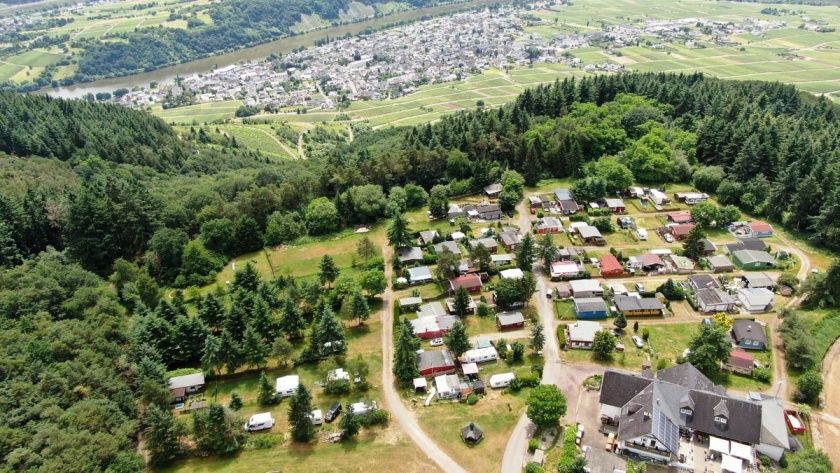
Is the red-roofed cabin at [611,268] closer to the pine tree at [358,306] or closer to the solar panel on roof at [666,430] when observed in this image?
the solar panel on roof at [666,430]

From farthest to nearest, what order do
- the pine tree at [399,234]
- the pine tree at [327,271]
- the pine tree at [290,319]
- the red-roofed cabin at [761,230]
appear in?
the red-roofed cabin at [761,230]
the pine tree at [399,234]
the pine tree at [327,271]
the pine tree at [290,319]

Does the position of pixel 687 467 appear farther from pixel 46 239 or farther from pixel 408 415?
pixel 46 239

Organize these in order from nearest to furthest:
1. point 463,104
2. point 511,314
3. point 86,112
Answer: point 511,314, point 86,112, point 463,104

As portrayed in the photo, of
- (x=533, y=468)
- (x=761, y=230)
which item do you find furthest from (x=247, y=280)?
(x=761, y=230)

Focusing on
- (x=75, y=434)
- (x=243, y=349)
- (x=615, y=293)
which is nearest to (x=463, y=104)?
(x=615, y=293)

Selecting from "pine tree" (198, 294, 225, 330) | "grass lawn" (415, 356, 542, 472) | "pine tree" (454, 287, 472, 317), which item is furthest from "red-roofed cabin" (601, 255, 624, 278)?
"pine tree" (198, 294, 225, 330)

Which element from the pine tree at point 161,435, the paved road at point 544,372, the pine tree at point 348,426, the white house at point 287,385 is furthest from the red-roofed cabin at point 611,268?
the pine tree at point 161,435

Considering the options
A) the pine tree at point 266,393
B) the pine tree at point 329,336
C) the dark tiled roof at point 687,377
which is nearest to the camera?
the dark tiled roof at point 687,377
